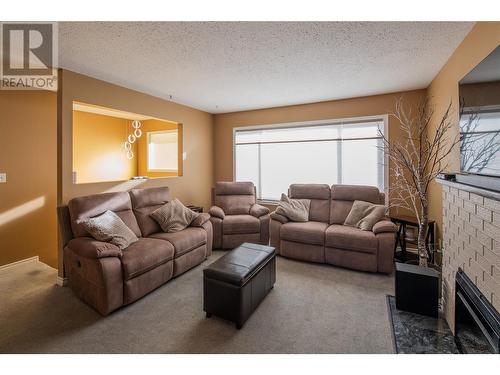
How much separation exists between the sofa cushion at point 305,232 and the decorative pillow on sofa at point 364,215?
40 cm

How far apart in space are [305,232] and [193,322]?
188 cm

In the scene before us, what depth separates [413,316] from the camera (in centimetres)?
210

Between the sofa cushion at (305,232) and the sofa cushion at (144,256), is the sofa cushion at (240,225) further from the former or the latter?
the sofa cushion at (144,256)

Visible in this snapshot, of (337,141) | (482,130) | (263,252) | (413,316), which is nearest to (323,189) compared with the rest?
(337,141)

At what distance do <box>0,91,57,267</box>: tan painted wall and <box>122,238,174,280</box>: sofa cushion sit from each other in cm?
199

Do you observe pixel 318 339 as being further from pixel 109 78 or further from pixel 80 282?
pixel 109 78

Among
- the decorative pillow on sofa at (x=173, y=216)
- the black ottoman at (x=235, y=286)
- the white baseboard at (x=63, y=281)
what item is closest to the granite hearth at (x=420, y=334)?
the black ottoman at (x=235, y=286)

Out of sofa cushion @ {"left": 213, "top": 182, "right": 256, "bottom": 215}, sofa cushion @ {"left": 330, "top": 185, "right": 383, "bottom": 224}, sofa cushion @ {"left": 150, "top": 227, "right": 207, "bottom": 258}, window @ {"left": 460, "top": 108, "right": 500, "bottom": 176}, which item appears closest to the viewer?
window @ {"left": 460, "top": 108, "right": 500, "bottom": 176}

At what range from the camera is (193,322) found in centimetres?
206

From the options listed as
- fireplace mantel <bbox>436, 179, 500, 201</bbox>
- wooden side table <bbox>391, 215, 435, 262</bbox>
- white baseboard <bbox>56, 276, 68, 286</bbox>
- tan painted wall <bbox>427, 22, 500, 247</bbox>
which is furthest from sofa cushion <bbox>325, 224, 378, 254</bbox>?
white baseboard <bbox>56, 276, 68, 286</bbox>

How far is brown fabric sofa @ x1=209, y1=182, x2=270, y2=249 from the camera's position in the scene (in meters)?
3.84

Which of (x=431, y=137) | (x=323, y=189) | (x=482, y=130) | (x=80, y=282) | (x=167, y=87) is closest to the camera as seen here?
(x=482, y=130)

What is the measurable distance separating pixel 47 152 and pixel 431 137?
5503 millimetres

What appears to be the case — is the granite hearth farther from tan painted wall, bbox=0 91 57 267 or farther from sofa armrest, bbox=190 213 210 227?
tan painted wall, bbox=0 91 57 267
